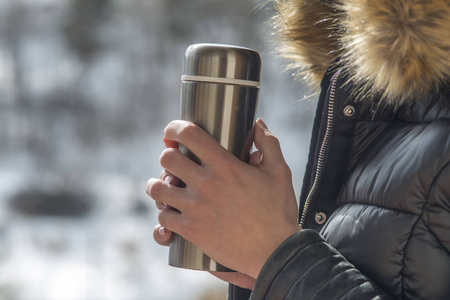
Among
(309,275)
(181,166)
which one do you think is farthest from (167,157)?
(309,275)

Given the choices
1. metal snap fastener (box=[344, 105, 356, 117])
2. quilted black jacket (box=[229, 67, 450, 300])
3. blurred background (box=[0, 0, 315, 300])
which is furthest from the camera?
blurred background (box=[0, 0, 315, 300])

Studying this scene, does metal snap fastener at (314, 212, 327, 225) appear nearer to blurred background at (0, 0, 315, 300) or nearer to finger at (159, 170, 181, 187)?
finger at (159, 170, 181, 187)

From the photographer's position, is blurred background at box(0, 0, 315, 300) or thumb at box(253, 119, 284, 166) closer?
→ thumb at box(253, 119, 284, 166)

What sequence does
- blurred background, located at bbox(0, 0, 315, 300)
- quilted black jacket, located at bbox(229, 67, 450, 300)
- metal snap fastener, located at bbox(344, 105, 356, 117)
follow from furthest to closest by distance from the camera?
blurred background, located at bbox(0, 0, 315, 300) → metal snap fastener, located at bbox(344, 105, 356, 117) → quilted black jacket, located at bbox(229, 67, 450, 300)

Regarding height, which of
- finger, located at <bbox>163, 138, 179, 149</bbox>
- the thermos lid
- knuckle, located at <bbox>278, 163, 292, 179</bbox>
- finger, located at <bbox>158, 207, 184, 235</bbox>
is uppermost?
the thermos lid

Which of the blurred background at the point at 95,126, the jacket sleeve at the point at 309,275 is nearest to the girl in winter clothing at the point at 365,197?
the jacket sleeve at the point at 309,275

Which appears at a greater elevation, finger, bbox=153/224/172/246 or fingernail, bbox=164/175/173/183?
fingernail, bbox=164/175/173/183

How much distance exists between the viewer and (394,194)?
43 centimetres

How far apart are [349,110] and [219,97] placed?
17 cm

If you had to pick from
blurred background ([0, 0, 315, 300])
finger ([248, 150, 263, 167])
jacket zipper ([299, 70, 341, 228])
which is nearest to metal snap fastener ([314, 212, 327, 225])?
jacket zipper ([299, 70, 341, 228])

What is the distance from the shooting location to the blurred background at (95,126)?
2.05m

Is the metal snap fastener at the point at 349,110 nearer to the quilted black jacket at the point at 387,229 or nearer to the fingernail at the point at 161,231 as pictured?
the quilted black jacket at the point at 387,229

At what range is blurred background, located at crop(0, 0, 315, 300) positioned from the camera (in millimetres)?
2051

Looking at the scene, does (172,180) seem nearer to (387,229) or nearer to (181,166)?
(181,166)
